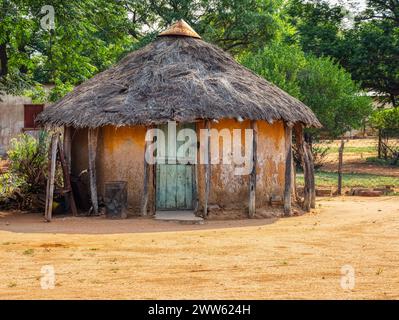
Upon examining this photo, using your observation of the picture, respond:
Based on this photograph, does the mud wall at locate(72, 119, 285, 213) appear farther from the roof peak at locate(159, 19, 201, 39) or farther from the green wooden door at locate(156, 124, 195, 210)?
the roof peak at locate(159, 19, 201, 39)

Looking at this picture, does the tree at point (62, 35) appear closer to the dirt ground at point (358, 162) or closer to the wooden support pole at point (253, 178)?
the wooden support pole at point (253, 178)

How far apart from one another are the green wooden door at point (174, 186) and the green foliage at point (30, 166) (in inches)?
96.7

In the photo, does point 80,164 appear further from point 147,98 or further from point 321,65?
point 321,65

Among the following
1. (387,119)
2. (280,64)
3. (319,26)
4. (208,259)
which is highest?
(319,26)

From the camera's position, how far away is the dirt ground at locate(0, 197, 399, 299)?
726 centimetres

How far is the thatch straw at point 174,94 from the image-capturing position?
44.3 ft

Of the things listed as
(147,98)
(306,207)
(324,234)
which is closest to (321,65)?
(306,207)

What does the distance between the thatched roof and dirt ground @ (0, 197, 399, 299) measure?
1943 millimetres

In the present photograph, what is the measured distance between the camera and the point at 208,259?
358 inches

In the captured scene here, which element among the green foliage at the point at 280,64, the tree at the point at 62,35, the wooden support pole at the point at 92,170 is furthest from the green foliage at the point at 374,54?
the wooden support pole at the point at 92,170

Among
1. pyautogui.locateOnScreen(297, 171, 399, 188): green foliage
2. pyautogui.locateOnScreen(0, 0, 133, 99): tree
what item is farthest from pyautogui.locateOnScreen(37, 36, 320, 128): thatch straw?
pyautogui.locateOnScreen(297, 171, 399, 188): green foliage

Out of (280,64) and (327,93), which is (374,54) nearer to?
(327,93)

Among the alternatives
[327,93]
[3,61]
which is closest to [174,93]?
[3,61]

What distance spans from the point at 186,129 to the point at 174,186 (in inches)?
44.1
